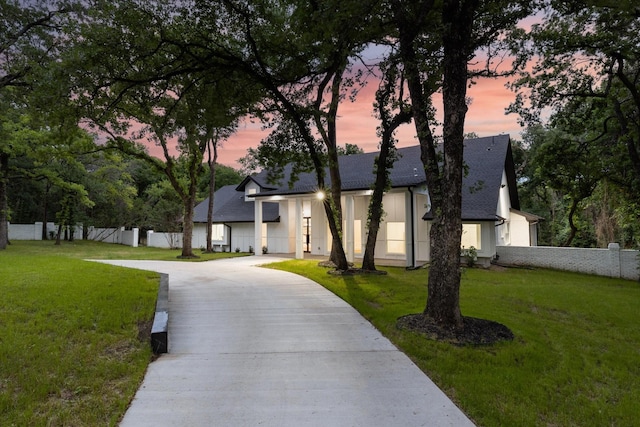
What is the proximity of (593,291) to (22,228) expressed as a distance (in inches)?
1502

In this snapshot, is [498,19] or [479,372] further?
[498,19]

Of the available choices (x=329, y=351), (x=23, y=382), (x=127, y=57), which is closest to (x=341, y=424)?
(x=329, y=351)

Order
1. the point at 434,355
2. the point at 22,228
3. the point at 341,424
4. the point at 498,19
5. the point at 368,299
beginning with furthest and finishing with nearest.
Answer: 1. the point at 22,228
2. the point at 368,299
3. the point at 498,19
4. the point at 434,355
5. the point at 341,424

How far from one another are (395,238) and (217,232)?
11955 mm

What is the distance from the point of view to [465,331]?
5.61 m

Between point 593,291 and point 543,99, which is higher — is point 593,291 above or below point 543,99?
below

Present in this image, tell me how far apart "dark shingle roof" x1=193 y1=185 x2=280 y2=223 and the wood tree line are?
7.82m

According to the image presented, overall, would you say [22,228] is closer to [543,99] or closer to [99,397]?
[99,397]

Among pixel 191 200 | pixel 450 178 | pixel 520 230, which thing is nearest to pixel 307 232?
pixel 191 200

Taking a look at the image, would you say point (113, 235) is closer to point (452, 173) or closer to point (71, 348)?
point (71, 348)

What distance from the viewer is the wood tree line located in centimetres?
611

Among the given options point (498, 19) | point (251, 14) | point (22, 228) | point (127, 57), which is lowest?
point (22, 228)

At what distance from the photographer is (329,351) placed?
196 inches

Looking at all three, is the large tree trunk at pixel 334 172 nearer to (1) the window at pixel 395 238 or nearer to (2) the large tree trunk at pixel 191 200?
(1) the window at pixel 395 238
